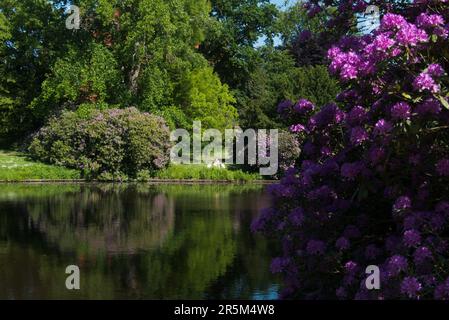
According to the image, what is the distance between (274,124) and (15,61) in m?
15.7

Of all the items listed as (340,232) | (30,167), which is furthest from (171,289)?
(30,167)

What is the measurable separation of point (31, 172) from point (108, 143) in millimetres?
3794

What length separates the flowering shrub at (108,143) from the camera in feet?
97.0

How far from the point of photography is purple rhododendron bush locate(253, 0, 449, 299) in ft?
16.1

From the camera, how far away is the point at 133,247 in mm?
12297

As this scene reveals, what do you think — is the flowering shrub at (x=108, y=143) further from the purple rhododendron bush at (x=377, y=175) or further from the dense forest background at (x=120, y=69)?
the purple rhododendron bush at (x=377, y=175)

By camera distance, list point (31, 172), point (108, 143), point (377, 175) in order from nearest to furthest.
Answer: point (377, 175), point (31, 172), point (108, 143)

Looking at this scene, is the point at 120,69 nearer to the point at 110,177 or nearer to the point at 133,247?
the point at 110,177

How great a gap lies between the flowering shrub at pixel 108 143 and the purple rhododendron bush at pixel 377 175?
23030mm

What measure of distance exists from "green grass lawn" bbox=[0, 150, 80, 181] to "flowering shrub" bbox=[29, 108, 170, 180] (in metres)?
0.62

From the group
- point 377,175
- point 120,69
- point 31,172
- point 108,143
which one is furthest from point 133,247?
point 120,69

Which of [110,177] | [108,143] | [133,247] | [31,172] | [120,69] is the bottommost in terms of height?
[133,247]

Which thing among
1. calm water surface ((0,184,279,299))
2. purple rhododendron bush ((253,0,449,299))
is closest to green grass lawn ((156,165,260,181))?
calm water surface ((0,184,279,299))
